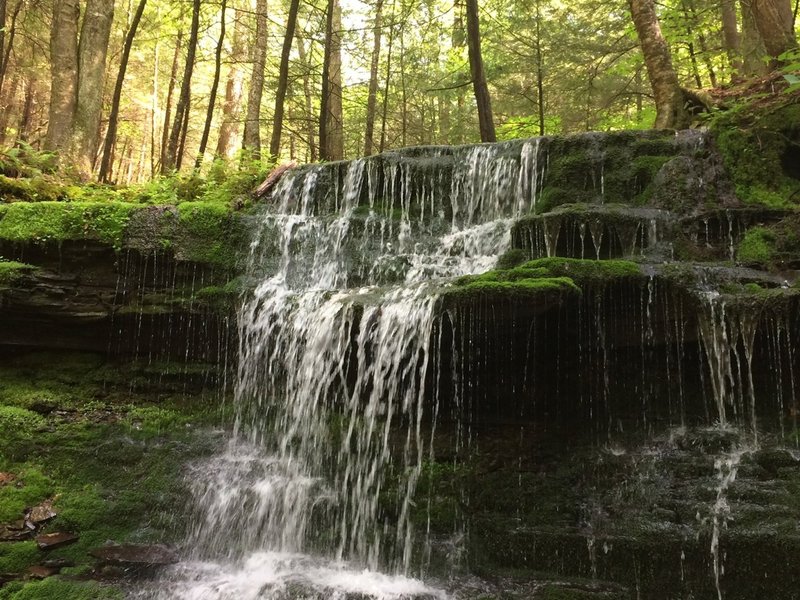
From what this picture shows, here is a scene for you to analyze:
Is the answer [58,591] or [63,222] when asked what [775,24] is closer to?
[63,222]

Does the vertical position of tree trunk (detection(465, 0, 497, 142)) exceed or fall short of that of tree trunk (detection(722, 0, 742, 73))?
it falls short

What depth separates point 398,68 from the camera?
22.7 m

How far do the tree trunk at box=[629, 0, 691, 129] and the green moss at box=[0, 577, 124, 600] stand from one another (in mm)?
10602

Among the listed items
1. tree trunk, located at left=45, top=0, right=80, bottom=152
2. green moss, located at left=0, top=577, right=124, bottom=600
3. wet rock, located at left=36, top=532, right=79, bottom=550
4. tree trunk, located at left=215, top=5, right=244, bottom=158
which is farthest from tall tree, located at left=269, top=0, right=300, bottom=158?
green moss, located at left=0, top=577, right=124, bottom=600

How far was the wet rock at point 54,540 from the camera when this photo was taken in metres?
5.77

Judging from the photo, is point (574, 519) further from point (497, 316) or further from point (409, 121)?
point (409, 121)

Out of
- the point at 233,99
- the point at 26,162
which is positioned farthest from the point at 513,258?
the point at 233,99

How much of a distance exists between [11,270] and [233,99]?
12802 millimetres

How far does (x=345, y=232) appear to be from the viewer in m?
8.69

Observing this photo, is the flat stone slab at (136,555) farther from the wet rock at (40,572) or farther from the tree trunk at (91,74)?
the tree trunk at (91,74)

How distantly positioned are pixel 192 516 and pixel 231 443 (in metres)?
1.07

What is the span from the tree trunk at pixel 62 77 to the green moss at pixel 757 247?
1229cm

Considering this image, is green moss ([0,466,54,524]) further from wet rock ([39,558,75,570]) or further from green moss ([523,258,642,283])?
green moss ([523,258,642,283])

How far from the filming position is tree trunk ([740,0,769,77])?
9.59 metres
